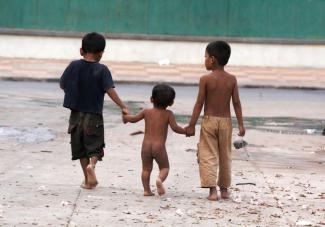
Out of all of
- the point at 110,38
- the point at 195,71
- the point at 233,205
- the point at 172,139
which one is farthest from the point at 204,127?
the point at 110,38

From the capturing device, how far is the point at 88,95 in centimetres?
900

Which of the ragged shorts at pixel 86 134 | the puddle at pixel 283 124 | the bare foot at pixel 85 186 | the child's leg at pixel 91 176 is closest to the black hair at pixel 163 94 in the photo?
the ragged shorts at pixel 86 134

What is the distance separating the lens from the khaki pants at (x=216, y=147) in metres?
8.76

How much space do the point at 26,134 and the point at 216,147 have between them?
472cm

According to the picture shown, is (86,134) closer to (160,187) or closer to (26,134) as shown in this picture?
(160,187)

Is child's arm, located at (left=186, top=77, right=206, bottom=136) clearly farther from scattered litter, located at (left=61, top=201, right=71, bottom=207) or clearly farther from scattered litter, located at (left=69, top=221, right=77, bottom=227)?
scattered litter, located at (left=69, top=221, right=77, bottom=227)

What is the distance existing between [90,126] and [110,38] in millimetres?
19954

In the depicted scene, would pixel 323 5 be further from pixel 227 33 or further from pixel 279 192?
pixel 279 192

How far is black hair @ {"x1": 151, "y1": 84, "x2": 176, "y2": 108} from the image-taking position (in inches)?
342

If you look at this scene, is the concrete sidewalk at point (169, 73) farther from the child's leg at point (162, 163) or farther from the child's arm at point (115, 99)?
the child's leg at point (162, 163)

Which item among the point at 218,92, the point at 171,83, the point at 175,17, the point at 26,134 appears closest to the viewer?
the point at 218,92

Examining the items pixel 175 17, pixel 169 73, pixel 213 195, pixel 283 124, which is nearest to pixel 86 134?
pixel 213 195

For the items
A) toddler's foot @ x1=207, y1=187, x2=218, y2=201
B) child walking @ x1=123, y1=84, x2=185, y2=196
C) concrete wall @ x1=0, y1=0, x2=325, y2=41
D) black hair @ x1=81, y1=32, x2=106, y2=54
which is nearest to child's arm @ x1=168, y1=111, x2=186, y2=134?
child walking @ x1=123, y1=84, x2=185, y2=196

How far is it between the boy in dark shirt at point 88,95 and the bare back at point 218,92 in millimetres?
819
